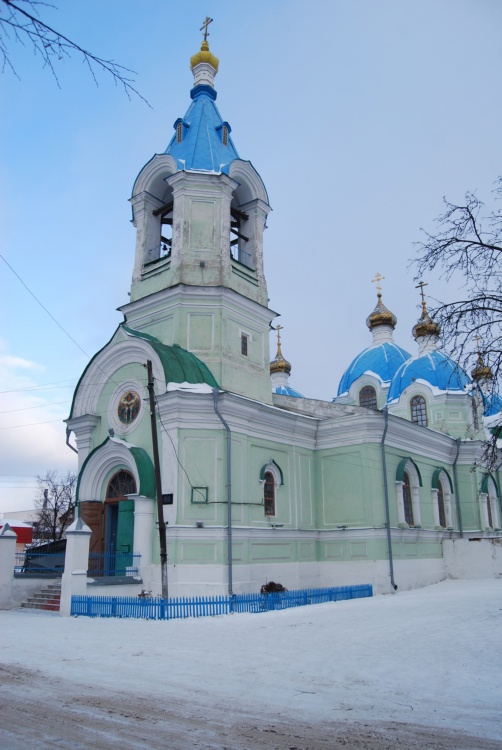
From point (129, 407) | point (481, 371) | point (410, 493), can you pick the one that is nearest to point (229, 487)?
point (129, 407)

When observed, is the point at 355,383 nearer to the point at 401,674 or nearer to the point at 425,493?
the point at 425,493

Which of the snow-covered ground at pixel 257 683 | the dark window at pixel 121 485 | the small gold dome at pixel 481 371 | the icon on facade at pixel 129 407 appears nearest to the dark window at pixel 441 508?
the snow-covered ground at pixel 257 683

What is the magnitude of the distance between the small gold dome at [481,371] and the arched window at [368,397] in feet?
66.6

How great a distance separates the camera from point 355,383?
29.4 meters

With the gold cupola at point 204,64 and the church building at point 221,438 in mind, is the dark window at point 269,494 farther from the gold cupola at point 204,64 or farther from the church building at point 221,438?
the gold cupola at point 204,64

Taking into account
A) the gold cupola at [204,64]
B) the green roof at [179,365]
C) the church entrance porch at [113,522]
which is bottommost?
the church entrance porch at [113,522]

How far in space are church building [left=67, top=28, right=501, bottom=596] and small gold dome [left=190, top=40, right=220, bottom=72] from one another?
52 millimetres

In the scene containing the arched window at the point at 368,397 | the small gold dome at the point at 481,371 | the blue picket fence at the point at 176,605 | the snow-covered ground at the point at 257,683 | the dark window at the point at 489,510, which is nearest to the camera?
the snow-covered ground at the point at 257,683

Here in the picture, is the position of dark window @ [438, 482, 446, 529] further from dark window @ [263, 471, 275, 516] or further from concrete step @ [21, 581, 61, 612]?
concrete step @ [21, 581, 61, 612]

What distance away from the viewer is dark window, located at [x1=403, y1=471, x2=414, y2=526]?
20.9 meters

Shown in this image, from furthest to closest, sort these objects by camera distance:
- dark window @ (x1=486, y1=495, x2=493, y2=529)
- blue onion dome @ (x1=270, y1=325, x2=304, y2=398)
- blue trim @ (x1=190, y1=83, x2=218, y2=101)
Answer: blue onion dome @ (x1=270, y1=325, x2=304, y2=398), dark window @ (x1=486, y1=495, x2=493, y2=529), blue trim @ (x1=190, y1=83, x2=218, y2=101)

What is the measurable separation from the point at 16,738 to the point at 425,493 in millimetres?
19134

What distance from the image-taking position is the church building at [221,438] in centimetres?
1598

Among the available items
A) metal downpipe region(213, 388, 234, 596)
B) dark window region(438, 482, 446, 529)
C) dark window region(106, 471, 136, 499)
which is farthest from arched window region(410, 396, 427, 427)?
dark window region(106, 471, 136, 499)
